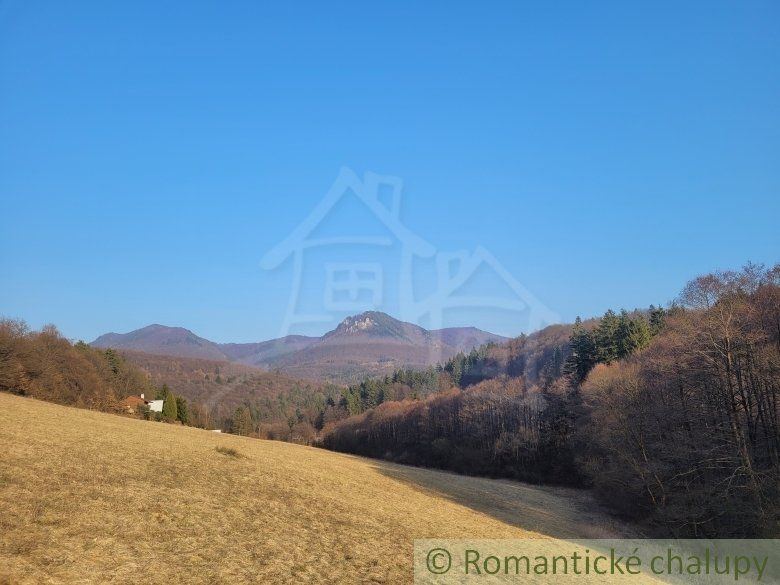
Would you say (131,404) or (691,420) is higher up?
(691,420)

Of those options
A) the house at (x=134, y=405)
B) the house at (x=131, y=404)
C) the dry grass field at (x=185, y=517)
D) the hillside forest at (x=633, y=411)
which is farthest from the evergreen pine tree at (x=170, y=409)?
the dry grass field at (x=185, y=517)

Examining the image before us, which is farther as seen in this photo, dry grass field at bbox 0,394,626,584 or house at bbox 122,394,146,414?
house at bbox 122,394,146,414

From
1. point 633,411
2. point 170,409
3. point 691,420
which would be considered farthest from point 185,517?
point 170,409

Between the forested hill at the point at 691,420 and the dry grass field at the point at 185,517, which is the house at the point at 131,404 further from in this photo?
the forested hill at the point at 691,420

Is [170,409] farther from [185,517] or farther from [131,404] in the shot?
[185,517]

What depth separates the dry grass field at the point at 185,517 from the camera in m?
11.6

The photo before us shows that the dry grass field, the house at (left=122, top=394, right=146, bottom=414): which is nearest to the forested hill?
the dry grass field

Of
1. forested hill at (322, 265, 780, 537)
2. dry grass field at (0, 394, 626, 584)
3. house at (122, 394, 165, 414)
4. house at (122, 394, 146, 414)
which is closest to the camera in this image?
dry grass field at (0, 394, 626, 584)

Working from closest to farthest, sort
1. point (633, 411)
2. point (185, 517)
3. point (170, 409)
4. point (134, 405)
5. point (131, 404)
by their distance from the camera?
point (185, 517) < point (633, 411) < point (131, 404) < point (134, 405) < point (170, 409)

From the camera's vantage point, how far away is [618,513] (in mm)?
43625

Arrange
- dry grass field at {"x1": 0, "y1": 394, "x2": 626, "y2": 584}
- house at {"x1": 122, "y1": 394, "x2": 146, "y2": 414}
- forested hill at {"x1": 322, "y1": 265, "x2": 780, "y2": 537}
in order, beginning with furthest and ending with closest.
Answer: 1. house at {"x1": 122, "y1": 394, "x2": 146, "y2": 414}
2. forested hill at {"x1": 322, "y1": 265, "x2": 780, "y2": 537}
3. dry grass field at {"x1": 0, "y1": 394, "x2": 626, "y2": 584}

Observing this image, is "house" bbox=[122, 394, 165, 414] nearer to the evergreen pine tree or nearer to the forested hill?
the evergreen pine tree

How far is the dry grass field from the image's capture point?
11.6m

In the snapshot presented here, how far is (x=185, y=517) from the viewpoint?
15320 mm
